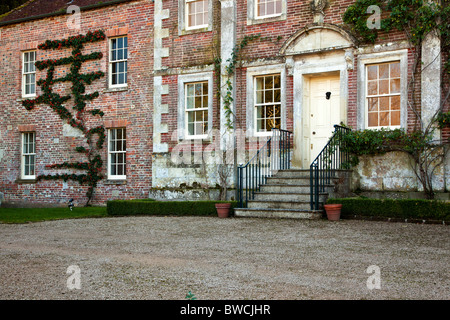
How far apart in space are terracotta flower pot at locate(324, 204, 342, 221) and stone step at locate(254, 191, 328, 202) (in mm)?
771

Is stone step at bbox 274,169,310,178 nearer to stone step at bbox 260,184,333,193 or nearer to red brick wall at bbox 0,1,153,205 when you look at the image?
stone step at bbox 260,184,333,193

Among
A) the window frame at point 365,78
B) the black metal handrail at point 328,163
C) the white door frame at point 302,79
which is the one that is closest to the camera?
the black metal handrail at point 328,163

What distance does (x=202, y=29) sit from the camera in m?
15.2

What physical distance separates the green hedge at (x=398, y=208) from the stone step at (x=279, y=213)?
480 millimetres

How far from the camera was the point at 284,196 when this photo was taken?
11.6 m

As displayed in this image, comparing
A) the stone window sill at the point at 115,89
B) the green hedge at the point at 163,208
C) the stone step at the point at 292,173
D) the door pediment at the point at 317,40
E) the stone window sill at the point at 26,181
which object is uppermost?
the door pediment at the point at 317,40

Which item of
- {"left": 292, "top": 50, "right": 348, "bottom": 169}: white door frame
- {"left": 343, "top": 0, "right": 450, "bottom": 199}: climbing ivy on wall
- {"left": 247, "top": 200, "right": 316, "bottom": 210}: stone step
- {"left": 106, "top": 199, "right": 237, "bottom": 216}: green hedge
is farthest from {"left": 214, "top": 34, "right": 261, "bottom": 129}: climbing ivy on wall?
{"left": 247, "top": 200, "right": 316, "bottom": 210}: stone step

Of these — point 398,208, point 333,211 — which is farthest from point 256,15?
point 398,208

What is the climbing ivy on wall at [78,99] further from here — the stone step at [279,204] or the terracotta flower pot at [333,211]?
the terracotta flower pot at [333,211]

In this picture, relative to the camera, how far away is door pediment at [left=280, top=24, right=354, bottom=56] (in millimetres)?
12998

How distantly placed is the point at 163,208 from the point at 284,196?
315 cm

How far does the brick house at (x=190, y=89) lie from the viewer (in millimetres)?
12773

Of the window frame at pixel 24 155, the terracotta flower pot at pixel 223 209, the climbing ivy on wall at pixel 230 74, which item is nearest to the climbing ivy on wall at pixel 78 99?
the window frame at pixel 24 155
